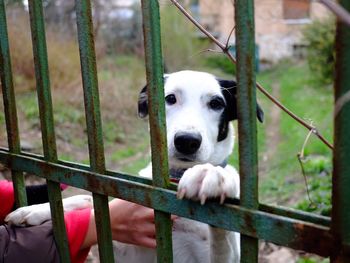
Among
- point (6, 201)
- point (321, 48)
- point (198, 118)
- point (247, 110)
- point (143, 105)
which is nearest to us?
point (247, 110)

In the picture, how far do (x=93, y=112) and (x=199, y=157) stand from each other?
97 cm

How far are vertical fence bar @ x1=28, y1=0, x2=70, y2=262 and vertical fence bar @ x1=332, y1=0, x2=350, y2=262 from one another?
3.33ft

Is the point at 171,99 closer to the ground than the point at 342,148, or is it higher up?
closer to the ground

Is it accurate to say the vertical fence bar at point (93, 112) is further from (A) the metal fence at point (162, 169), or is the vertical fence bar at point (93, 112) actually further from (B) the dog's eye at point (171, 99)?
(B) the dog's eye at point (171, 99)

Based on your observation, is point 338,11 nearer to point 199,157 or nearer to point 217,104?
point 199,157

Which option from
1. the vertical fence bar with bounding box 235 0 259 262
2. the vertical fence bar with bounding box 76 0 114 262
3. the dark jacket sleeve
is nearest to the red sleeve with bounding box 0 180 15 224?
the dark jacket sleeve

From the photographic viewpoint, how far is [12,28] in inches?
A: 376

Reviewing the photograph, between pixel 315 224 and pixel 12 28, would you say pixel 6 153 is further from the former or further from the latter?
pixel 12 28

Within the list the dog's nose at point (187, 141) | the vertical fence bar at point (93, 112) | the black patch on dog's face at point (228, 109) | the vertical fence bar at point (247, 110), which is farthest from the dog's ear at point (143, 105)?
the vertical fence bar at point (247, 110)

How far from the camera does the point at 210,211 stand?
1.23m

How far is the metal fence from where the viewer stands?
97 cm

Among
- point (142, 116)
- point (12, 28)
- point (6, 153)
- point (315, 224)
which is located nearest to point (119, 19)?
point (12, 28)

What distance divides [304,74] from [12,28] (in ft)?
38.1

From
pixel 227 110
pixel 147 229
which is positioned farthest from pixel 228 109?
pixel 147 229
